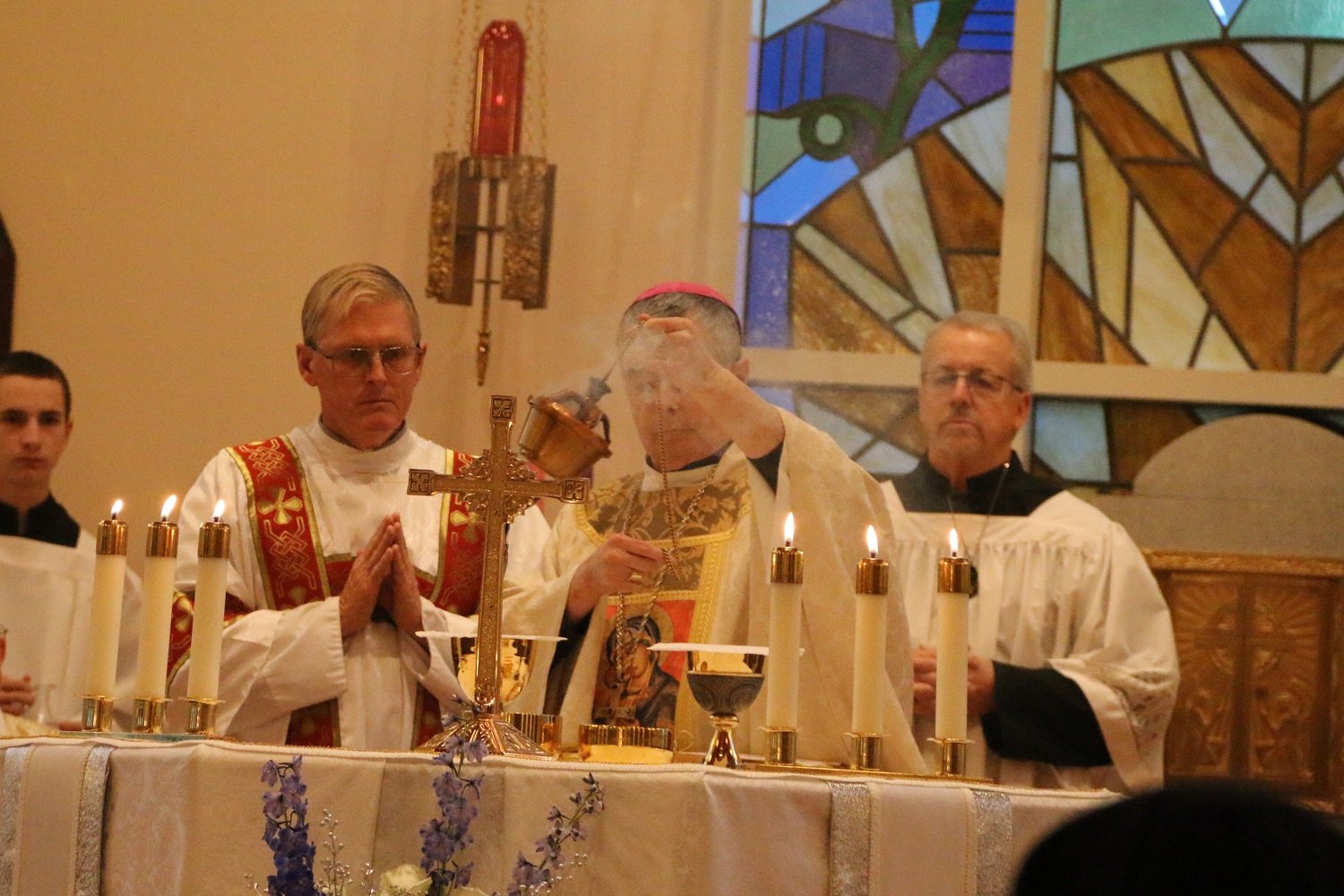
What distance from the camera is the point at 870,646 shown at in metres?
3.22

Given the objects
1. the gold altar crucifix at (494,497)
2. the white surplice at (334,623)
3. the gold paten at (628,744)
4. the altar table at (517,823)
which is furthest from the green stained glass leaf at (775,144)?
the altar table at (517,823)

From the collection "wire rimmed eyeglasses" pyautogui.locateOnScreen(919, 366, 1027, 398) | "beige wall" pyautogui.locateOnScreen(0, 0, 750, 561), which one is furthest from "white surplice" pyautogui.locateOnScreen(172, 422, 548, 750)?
"beige wall" pyautogui.locateOnScreen(0, 0, 750, 561)

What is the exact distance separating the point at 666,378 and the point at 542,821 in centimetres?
151

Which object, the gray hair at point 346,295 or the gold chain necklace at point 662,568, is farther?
the gray hair at point 346,295

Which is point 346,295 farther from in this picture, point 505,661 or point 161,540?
point 505,661

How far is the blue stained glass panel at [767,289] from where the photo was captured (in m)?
7.47

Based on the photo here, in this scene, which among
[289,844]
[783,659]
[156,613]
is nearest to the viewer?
[289,844]

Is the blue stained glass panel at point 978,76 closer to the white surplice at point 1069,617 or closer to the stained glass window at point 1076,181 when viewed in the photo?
the stained glass window at point 1076,181

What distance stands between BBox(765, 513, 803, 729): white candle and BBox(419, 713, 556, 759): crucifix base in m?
0.39

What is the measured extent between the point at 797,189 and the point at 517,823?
4879 millimetres

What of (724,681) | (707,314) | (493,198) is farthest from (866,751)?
(493,198)

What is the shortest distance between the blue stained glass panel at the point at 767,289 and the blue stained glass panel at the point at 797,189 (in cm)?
6

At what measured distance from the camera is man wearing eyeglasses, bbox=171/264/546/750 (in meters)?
4.04

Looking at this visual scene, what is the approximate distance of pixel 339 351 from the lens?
4.30 meters
